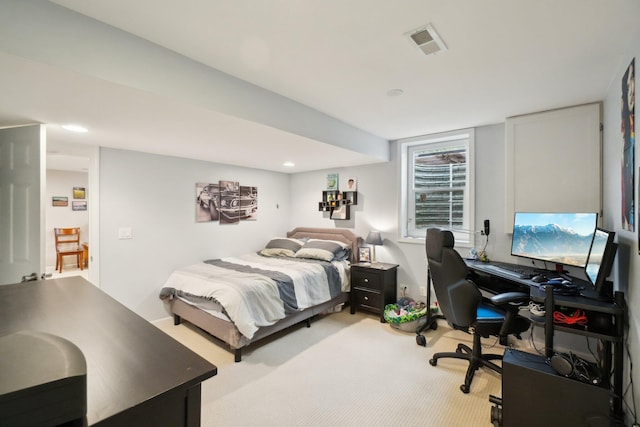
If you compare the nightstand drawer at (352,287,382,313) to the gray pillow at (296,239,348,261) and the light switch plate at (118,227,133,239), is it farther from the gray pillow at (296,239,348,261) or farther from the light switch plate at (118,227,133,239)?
the light switch plate at (118,227,133,239)

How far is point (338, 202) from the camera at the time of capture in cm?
446

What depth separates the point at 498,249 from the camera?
3.19 meters

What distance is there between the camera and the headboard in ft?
13.9

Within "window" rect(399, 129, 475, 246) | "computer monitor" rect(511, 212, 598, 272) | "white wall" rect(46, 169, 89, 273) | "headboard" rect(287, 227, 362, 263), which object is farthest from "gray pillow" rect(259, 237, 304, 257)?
"white wall" rect(46, 169, 89, 273)

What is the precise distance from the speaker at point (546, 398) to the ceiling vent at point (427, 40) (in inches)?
74.2

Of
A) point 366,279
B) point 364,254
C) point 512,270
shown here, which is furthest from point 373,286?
point 512,270

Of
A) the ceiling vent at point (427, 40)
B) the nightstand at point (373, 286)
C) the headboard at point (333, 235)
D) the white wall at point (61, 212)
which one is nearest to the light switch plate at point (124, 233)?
the headboard at point (333, 235)

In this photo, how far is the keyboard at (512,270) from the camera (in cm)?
249

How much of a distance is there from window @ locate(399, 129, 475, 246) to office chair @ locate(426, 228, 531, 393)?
4.07 feet

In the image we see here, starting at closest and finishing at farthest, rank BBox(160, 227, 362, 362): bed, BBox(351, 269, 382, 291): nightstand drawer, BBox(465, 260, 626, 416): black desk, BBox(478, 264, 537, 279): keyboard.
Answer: BBox(465, 260, 626, 416): black desk
BBox(478, 264, 537, 279): keyboard
BBox(160, 227, 362, 362): bed
BBox(351, 269, 382, 291): nightstand drawer

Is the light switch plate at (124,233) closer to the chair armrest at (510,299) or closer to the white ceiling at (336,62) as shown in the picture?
the white ceiling at (336,62)

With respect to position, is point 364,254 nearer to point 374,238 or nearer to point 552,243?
point 374,238

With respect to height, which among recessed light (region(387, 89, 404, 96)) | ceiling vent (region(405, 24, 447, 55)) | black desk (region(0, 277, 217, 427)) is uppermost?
ceiling vent (region(405, 24, 447, 55))

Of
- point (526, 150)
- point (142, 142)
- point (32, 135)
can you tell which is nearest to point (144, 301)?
point (142, 142)
